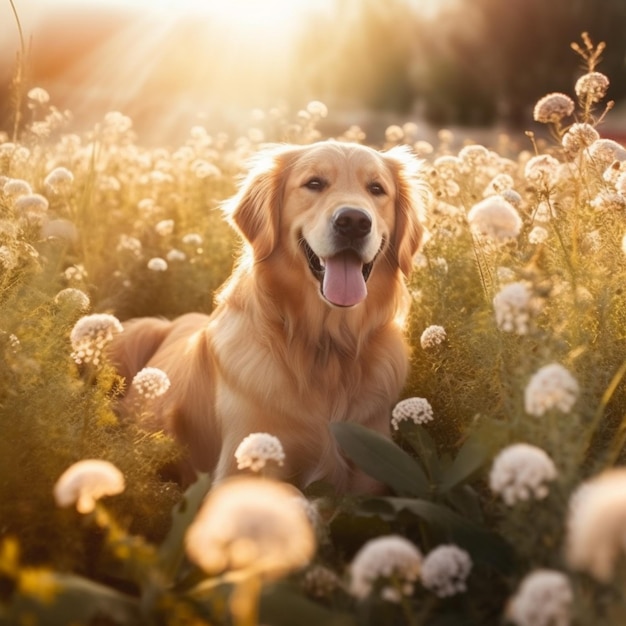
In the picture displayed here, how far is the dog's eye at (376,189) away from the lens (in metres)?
3.96

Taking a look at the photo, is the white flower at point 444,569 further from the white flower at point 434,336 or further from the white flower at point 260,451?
the white flower at point 434,336

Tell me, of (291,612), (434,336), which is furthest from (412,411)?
(291,612)

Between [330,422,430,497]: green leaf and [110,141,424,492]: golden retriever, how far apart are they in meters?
0.95

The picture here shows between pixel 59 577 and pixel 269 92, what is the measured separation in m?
19.7

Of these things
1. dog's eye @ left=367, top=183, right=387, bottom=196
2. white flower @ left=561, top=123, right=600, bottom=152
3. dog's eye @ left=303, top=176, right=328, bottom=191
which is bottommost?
dog's eye @ left=303, top=176, right=328, bottom=191

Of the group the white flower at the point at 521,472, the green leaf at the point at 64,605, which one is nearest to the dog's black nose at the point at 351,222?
the white flower at the point at 521,472

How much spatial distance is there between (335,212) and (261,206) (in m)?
0.54

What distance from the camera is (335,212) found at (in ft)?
11.8

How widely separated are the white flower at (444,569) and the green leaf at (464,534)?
0.23 meters

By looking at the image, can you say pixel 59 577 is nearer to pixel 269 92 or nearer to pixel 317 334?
pixel 317 334

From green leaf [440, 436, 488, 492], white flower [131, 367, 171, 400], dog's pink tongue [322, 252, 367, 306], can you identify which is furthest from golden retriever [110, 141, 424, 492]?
green leaf [440, 436, 488, 492]

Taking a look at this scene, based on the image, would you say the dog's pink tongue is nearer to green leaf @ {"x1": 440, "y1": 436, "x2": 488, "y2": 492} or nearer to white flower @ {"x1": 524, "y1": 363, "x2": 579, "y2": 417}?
green leaf @ {"x1": 440, "y1": 436, "x2": 488, "y2": 492}

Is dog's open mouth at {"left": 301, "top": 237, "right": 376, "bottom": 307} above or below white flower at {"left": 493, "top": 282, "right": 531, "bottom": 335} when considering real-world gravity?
above

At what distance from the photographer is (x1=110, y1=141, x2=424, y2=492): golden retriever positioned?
362 centimetres
